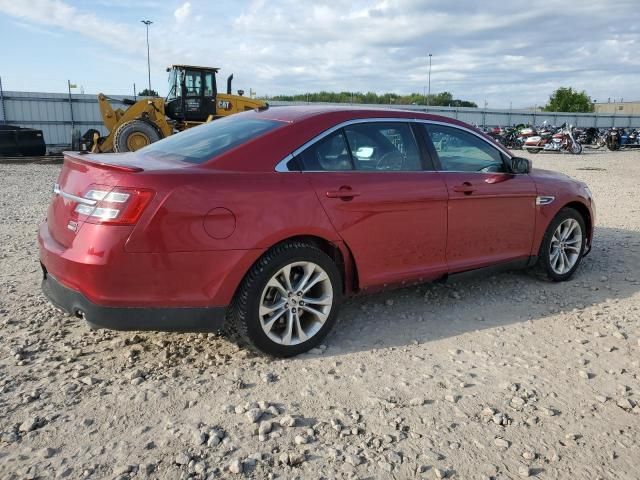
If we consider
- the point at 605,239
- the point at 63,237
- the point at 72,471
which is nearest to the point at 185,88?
the point at 605,239

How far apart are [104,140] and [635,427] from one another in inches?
703

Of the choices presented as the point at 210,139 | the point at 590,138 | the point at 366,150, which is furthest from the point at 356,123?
the point at 590,138

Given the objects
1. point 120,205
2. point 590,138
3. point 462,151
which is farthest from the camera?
point 590,138

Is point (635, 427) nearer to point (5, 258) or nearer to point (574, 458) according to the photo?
point (574, 458)

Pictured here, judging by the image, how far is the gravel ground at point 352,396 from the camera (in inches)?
99.1

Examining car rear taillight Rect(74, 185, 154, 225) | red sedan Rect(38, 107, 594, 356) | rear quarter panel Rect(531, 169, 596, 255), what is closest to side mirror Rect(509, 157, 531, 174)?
red sedan Rect(38, 107, 594, 356)

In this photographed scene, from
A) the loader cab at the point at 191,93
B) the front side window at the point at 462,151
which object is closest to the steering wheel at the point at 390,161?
the front side window at the point at 462,151

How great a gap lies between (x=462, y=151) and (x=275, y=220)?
6.52 ft

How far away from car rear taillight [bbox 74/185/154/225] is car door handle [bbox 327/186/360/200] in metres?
1.16

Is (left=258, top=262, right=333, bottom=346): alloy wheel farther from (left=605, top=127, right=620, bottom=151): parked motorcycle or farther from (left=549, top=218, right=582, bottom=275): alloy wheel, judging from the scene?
(left=605, top=127, right=620, bottom=151): parked motorcycle

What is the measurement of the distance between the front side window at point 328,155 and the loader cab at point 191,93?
14.7 m

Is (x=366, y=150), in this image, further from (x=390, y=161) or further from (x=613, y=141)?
(x=613, y=141)

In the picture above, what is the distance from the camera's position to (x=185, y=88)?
1734 cm

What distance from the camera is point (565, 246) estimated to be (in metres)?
5.32
